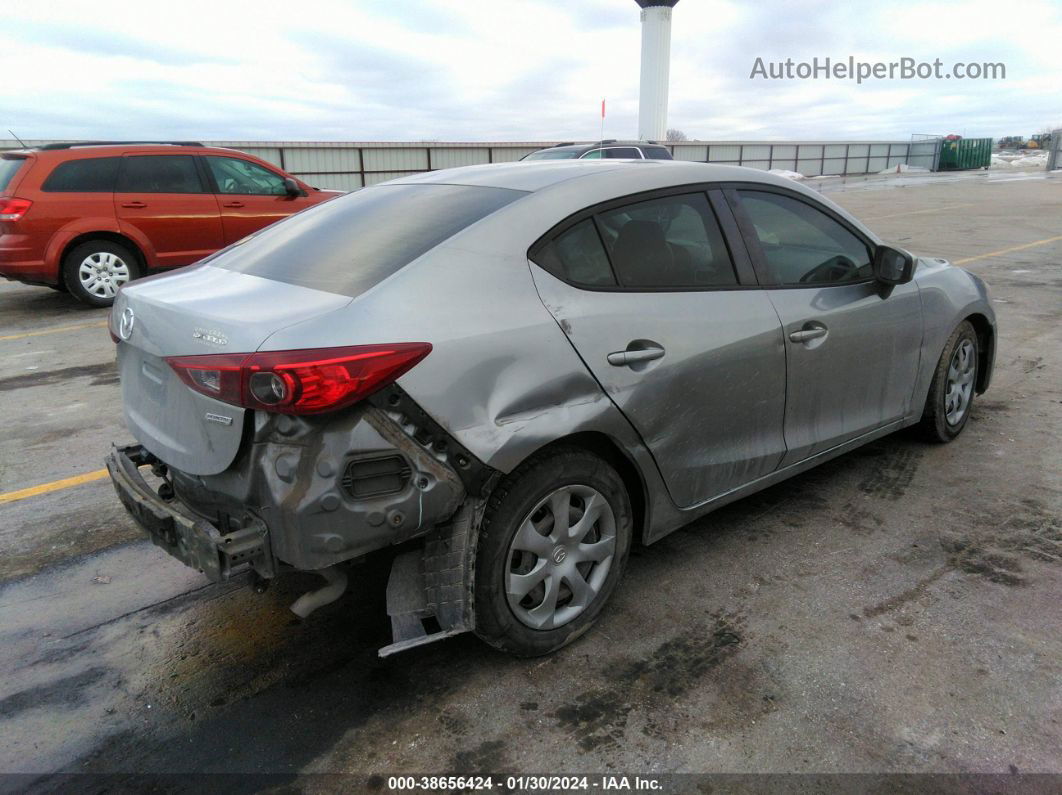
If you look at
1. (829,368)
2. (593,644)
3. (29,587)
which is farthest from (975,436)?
(29,587)

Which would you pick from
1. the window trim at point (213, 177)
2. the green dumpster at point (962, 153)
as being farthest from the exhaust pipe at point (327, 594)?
the green dumpster at point (962, 153)

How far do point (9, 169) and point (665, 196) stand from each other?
8.65 meters

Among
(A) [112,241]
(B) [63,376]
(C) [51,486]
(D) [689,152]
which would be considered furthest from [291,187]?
(D) [689,152]

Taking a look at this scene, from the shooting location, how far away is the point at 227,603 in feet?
10.5

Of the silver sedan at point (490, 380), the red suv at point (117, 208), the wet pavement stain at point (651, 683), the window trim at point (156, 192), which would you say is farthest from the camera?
the window trim at point (156, 192)

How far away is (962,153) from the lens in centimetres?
5353

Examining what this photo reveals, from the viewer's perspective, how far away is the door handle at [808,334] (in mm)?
3346

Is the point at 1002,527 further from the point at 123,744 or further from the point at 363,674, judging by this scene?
the point at 123,744

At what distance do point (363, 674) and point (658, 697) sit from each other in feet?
3.25

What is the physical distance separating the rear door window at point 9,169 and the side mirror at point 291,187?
A: 2.89 m

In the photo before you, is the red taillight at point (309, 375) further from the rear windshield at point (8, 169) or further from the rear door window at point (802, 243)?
the rear windshield at point (8, 169)

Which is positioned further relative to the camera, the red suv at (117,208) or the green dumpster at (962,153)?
the green dumpster at (962,153)

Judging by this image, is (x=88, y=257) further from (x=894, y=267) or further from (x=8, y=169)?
(x=894, y=267)

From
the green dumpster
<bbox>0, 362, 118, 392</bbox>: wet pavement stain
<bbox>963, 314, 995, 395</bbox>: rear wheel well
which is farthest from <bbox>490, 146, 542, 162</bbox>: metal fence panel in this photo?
the green dumpster
